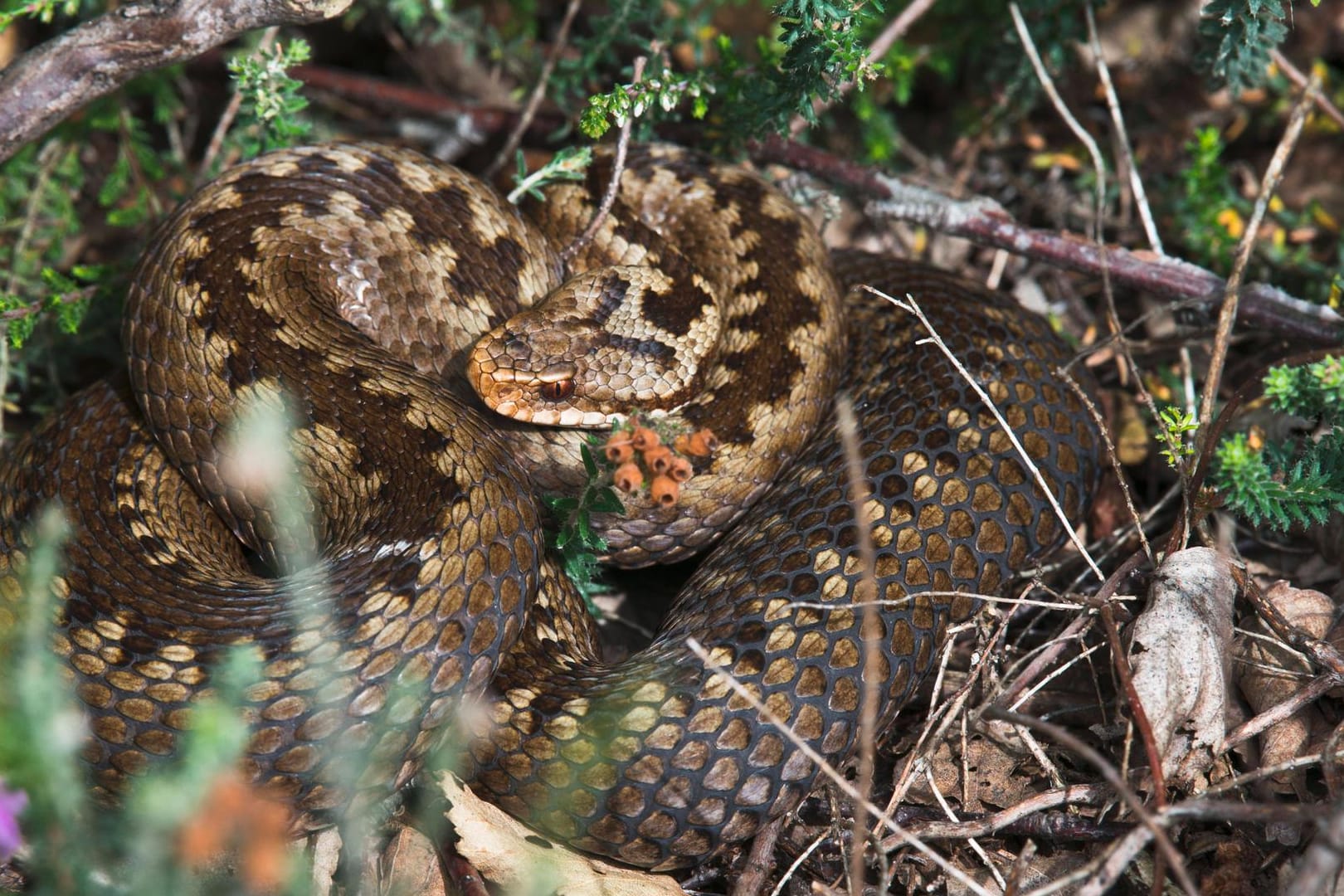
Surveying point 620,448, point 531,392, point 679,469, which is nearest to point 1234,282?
point 679,469

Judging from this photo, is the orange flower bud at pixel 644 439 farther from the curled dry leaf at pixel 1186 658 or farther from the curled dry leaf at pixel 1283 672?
the curled dry leaf at pixel 1283 672

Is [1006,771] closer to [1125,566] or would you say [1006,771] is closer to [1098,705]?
[1098,705]

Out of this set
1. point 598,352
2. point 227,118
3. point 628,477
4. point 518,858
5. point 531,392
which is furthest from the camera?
point 227,118

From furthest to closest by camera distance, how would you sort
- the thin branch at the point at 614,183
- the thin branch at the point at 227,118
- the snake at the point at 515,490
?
the thin branch at the point at 227,118 < the thin branch at the point at 614,183 < the snake at the point at 515,490

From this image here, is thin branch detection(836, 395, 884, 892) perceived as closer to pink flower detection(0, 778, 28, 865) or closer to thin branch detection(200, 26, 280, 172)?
pink flower detection(0, 778, 28, 865)

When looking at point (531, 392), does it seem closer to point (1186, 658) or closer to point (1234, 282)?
point (1186, 658)

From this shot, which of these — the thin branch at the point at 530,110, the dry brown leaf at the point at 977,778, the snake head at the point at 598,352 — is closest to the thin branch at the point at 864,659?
the dry brown leaf at the point at 977,778
